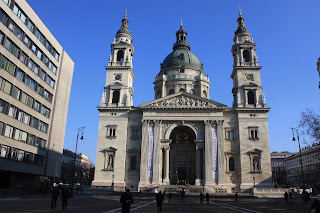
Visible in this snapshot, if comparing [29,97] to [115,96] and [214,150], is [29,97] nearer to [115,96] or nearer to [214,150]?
[115,96]

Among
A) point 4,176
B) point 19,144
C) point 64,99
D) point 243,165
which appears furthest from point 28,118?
point 243,165

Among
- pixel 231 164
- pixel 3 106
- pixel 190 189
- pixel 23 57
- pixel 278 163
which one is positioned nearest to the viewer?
pixel 3 106

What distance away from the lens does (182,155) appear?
162 ft

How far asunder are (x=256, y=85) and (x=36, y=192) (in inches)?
1505

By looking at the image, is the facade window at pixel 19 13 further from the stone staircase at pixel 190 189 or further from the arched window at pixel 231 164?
the arched window at pixel 231 164

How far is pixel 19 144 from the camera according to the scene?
A: 3309 cm

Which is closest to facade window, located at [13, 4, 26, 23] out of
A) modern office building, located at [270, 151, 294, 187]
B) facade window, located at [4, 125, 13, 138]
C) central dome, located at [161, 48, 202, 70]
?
facade window, located at [4, 125, 13, 138]

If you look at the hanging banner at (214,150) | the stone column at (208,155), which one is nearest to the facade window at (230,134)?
the hanging banner at (214,150)

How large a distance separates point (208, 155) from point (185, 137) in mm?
7552

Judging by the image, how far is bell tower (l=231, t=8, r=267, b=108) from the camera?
155 ft

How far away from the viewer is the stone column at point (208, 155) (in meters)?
42.6

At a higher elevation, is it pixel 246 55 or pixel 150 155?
pixel 246 55

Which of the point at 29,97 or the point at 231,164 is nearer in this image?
the point at 29,97

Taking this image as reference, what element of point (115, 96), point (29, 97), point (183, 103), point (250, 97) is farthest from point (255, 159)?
point (29, 97)
